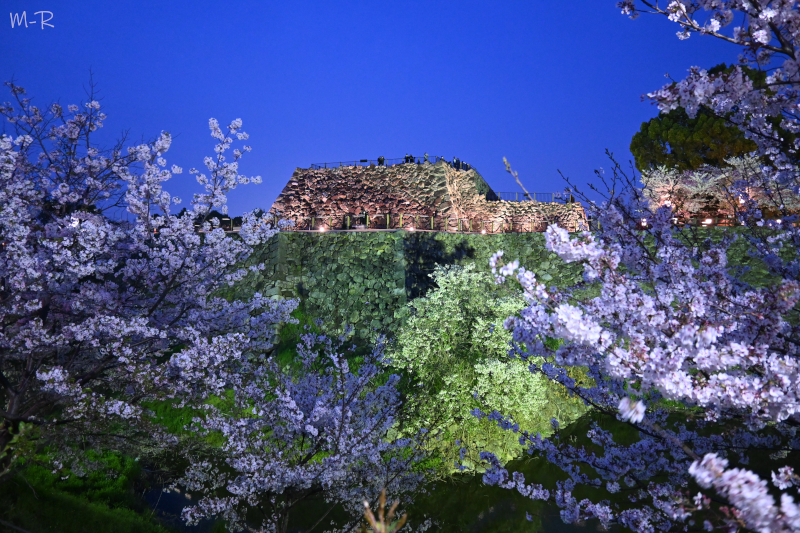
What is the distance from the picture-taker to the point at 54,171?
309 inches

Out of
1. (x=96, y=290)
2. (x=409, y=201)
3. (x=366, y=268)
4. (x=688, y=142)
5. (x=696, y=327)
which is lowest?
(x=696, y=327)

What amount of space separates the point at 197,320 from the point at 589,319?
6.77 meters

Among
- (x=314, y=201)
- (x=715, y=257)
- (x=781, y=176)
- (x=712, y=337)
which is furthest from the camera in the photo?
(x=314, y=201)

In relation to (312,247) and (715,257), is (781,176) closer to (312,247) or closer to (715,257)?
(715,257)

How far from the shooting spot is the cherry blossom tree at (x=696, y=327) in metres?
2.76

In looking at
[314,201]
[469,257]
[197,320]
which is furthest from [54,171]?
[314,201]

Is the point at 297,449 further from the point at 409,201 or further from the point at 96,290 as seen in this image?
the point at 409,201

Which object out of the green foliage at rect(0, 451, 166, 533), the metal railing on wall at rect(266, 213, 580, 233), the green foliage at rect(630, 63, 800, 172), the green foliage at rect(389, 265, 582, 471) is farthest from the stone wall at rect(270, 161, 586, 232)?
the green foliage at rect(0, 451, 166, 533)

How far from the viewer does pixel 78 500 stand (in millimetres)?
9539

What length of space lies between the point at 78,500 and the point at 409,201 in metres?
18.8

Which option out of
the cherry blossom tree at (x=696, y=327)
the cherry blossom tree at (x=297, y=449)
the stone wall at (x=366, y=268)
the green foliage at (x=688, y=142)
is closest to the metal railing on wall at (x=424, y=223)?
the stone wall at (x=366, y=268)

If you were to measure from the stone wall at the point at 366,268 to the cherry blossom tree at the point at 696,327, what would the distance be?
1415cm

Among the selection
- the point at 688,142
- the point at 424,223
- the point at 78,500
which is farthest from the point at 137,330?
the point at 688,142

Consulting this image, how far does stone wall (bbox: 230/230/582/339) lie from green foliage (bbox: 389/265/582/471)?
15.0ft
